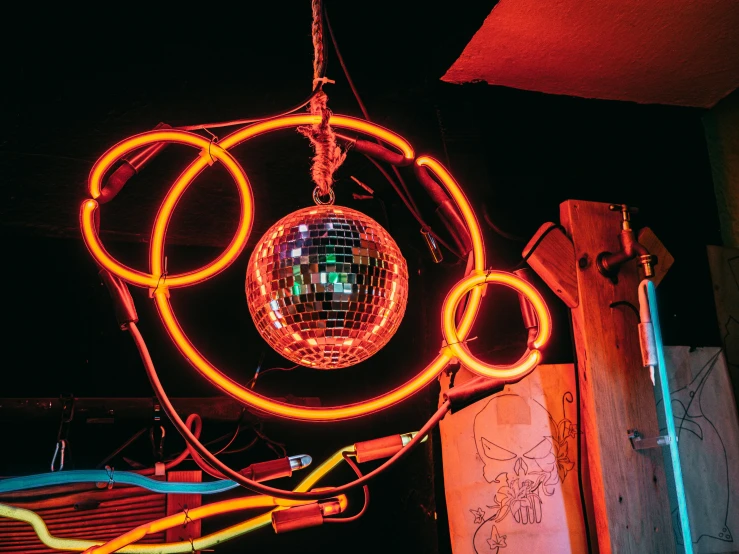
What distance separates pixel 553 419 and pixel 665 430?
1.27 ft

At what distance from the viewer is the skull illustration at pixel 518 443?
6.14 ft

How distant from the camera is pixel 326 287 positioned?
1097 millimetres

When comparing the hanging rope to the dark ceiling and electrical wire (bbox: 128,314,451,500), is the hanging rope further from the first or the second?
the dark ceiling

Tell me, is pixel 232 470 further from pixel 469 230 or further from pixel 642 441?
pixel 642 441

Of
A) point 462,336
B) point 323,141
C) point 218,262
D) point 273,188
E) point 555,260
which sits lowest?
point 462,336

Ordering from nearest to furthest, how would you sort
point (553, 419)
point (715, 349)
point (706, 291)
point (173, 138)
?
1. point (173, 138)
2. point (553, 419)
3. point (715, 349)
4. point (706, 291)

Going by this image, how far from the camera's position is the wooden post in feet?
5.52

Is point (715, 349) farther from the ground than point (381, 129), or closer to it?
closer to it

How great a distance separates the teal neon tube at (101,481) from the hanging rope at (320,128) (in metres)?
0.83

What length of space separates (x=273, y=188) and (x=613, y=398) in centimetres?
133

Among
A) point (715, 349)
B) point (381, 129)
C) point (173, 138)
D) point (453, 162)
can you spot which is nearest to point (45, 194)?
point (173, 138)

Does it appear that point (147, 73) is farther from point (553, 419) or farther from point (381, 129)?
point (553, 419)

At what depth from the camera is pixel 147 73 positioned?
6.55ft

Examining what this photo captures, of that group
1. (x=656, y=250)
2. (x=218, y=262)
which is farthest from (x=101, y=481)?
(x=656, y=250)
